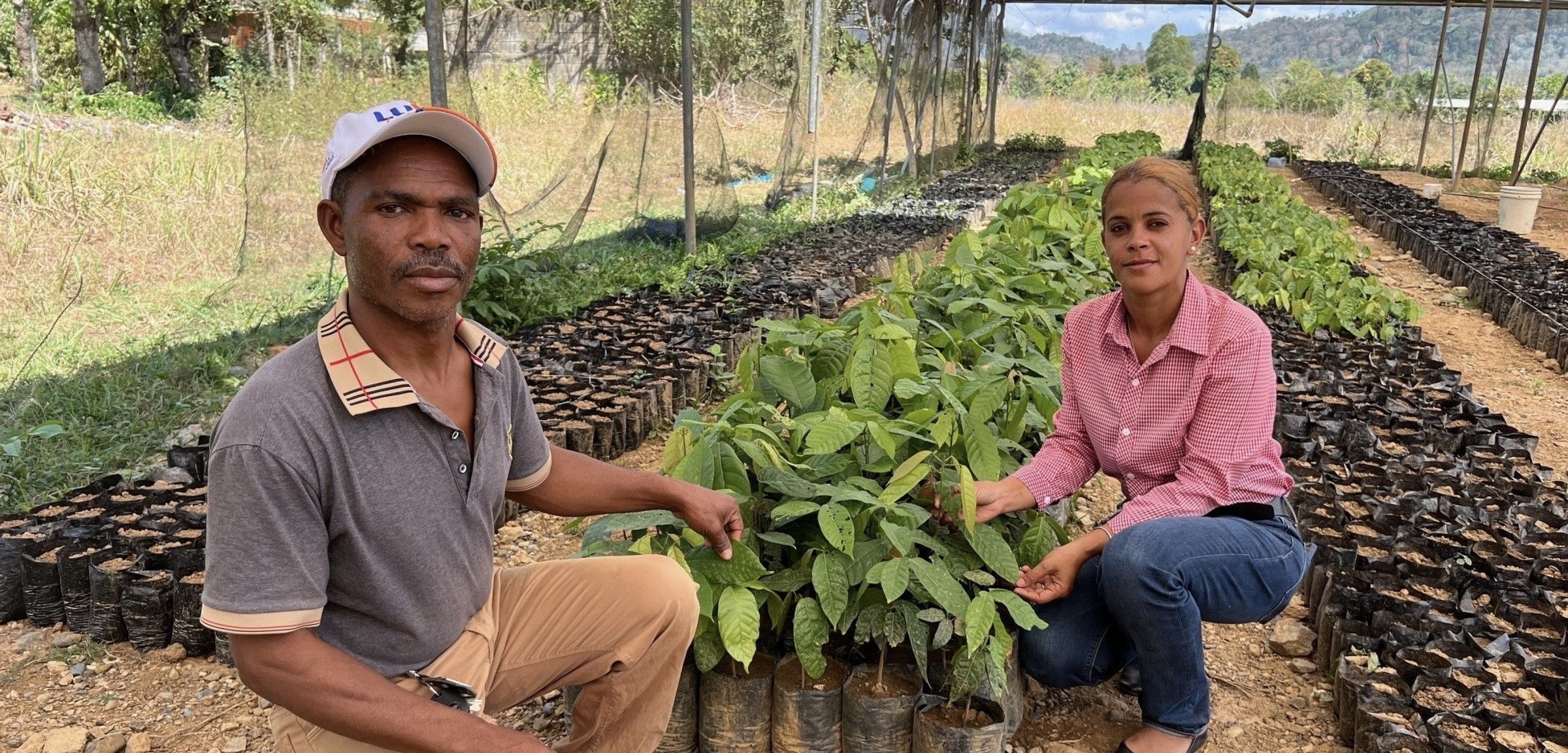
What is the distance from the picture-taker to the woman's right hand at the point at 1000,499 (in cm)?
213

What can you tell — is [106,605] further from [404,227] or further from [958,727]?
[958,727]

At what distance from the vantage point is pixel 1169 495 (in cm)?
202

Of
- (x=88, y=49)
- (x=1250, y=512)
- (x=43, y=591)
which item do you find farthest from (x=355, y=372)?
(x=88, y=49)

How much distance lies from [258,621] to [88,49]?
12709 millimetres

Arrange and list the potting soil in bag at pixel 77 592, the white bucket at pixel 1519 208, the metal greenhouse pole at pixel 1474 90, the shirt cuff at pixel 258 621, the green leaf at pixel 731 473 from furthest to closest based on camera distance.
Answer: the metal greenhouse pole at pixel 1474 90 → the white bucket at pixel 1519 208 → the potting soil in bag at pixel 77 592 → the green leaf at pixel 731 473 → the shirt cuff at pixel 258 621

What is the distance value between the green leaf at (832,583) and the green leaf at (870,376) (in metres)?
0.53

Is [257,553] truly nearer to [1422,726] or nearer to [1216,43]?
[1422,726]

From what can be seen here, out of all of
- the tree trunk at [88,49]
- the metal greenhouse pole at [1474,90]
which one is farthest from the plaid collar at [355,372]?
the metal greenhouse pole at [1474,90]

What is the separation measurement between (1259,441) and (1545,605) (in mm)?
1299

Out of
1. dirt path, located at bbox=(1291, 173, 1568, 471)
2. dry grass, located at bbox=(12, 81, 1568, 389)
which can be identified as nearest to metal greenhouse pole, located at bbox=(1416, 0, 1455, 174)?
dirt path, located at bbox=(1291, 173, 1568, 471)

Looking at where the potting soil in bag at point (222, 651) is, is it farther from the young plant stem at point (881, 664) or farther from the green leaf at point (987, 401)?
the green leaf at point (987, 401)

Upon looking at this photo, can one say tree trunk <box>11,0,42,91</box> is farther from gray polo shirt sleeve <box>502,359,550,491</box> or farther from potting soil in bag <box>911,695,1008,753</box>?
potting soil in bag <box>911,695,1008,753</box>

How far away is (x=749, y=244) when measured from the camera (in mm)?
7664

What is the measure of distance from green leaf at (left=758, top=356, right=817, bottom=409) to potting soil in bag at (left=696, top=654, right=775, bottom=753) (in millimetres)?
726
